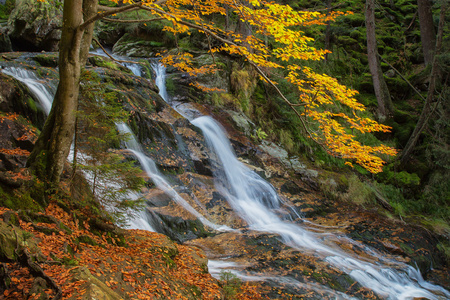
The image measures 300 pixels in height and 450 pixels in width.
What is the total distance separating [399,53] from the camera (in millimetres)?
18797

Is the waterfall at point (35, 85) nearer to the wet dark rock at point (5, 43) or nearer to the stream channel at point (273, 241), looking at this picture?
the stream channel at point (273, 241)

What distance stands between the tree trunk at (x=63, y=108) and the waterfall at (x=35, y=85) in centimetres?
363

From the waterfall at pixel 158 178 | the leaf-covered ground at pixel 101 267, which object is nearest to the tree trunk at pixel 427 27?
the waterfall at pixel 158 178

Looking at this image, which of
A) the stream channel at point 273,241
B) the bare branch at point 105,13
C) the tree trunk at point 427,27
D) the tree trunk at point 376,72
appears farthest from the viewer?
the tree trunk at point 427,27

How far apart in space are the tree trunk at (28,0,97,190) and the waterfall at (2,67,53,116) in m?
3.63

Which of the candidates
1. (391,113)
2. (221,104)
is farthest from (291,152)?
(391,113)

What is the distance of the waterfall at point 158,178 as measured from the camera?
24.2 ft

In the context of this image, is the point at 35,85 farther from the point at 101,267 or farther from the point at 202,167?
the point at 101,267

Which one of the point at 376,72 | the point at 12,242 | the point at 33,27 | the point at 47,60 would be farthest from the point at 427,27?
the point at 12,242

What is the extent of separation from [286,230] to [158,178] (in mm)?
3880

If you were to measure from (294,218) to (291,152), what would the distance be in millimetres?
4486

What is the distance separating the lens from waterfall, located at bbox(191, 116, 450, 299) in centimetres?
649

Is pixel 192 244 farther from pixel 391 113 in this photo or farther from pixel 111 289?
pixel 391 113

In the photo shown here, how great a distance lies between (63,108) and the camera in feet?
12.8
